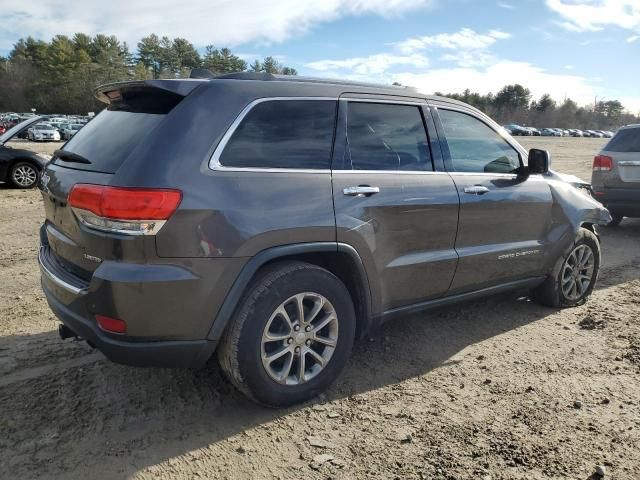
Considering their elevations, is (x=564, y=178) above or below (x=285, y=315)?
above

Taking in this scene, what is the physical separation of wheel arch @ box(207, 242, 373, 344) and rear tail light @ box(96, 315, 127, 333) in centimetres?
42

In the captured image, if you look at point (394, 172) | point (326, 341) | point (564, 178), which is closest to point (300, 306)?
point (326, 341)

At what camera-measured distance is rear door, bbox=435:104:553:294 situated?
3.73 metres

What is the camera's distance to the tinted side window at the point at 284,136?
2.75m

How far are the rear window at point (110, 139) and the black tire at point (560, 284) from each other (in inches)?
143

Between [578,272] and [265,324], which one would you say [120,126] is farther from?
[578,272]

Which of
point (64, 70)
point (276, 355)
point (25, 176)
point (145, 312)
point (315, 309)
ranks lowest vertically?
point (276, 355)

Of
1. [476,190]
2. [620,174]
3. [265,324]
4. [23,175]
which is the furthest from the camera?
[23,175]

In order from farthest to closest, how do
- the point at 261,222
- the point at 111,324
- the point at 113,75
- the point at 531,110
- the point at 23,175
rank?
the point at 531,110 < the point at 113,75 < the point at 23,175 < the point at 261,222 < the point at 111,324

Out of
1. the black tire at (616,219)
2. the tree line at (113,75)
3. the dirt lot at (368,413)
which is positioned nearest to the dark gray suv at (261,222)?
the dirt lot at (368,413)

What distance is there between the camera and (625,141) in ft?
26.6

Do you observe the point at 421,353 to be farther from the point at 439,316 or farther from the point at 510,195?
the point at 510,195

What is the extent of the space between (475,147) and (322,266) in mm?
1670

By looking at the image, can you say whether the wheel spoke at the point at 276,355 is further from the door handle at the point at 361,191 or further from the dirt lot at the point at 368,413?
the door handle at the point at 361,191
